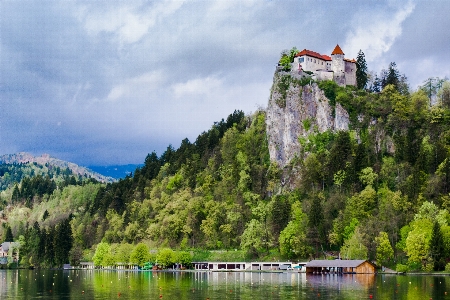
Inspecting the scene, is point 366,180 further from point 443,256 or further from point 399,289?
point 399,289

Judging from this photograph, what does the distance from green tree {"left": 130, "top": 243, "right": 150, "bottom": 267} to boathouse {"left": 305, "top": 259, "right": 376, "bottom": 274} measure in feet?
177

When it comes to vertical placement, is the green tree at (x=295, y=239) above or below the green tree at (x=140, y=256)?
above

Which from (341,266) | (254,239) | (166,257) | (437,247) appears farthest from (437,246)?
(166,257)

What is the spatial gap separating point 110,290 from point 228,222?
93037mm

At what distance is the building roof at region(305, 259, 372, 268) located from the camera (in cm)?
14775

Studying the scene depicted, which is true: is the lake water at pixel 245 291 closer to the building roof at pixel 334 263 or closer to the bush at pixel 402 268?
the bush at pixel 402 268

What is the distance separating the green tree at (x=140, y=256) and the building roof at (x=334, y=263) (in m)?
54.4

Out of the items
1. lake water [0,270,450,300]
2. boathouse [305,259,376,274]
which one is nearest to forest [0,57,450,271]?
boathouse [305,259,376,274]

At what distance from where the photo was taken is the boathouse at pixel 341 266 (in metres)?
148

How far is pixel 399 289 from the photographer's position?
9875 centimetres

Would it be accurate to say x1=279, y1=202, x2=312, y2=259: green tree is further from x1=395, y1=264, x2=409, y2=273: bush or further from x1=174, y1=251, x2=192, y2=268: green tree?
x1=395, y1=264, x2=409, y2=273: bush

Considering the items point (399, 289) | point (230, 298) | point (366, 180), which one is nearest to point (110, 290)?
point (230, 298)

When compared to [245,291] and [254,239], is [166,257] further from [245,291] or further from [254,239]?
[245,291]

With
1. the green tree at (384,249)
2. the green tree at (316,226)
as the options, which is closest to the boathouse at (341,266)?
the green tree at (384,249)
